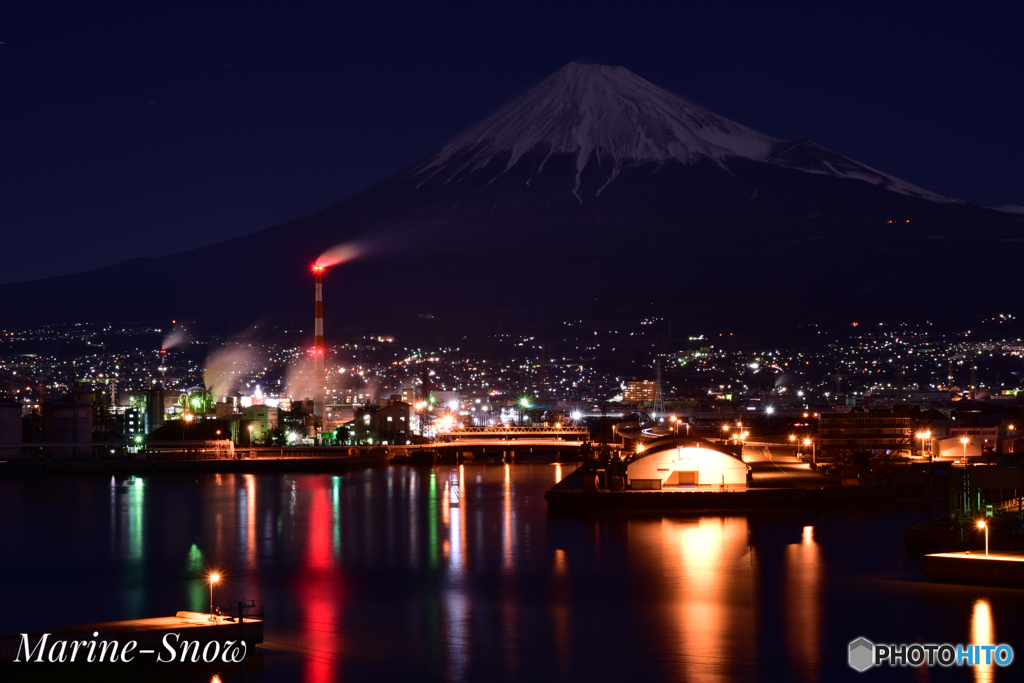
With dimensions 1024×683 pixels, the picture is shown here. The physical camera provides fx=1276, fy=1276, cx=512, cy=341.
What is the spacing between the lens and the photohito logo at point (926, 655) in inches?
261

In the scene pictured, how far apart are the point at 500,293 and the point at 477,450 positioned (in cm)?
4029

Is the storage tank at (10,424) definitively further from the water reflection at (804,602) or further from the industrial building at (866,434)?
the water reflection at (804,602)

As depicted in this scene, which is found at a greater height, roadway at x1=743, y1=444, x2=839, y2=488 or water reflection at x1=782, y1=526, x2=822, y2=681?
roadway at x1=743, y1=444, x2=839, y2=488

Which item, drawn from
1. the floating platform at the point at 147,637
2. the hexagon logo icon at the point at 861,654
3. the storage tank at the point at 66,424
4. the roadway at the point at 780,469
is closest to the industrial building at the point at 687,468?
the roadway at the point at 780,469

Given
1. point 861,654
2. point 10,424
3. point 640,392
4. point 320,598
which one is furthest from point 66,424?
point 640,392

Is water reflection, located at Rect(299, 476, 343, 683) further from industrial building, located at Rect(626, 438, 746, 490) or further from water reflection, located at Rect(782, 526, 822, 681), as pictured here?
industrial building, located at Rect(626, 438, 746, 490)

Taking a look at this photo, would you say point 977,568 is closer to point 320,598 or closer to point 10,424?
point 320,598

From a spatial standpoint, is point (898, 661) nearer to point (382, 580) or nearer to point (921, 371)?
point (382, 580)

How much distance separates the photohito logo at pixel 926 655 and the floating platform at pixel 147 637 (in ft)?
10.6

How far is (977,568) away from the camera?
8336 millimetres

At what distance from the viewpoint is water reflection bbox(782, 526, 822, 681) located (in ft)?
23.1

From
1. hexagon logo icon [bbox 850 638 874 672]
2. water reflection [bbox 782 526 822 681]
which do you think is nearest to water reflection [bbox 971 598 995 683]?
hexagon logo icon [bbox 850 638 874 672]

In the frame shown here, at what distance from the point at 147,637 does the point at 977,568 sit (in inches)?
207

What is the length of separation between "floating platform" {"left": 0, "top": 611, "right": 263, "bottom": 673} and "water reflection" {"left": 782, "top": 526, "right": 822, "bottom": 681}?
296 centimetres
